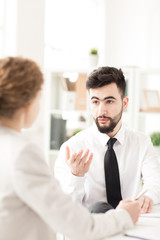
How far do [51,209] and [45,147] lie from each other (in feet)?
10.1

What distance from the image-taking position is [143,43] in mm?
4578

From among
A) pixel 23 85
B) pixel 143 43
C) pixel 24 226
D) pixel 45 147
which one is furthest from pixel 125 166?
pixel 143 43

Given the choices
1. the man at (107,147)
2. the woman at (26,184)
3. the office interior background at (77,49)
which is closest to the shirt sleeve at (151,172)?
the man at (107,147)

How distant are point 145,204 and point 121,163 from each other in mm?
423

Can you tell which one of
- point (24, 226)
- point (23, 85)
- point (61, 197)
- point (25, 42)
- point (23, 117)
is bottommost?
point (24, 226)

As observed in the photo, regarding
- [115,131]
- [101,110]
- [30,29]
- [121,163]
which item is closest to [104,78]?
[101,110]

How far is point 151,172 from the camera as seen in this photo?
6.44 feet

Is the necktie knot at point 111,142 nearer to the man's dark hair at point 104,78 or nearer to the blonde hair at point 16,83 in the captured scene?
the man's dark hair at point 104,78

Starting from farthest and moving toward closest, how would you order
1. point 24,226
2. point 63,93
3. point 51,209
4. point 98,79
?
point 63,93 < point 98,79 < point 24,226 < point 51,209

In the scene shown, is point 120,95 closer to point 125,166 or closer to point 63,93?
point 125,166

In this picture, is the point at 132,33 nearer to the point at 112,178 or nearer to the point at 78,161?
the point at 112,178

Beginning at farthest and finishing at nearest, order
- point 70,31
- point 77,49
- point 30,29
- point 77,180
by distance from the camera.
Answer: point 77,49 → point 70,31 → point 30,29 → point 77,180

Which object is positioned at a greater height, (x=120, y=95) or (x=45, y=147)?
(x=120, y=95)

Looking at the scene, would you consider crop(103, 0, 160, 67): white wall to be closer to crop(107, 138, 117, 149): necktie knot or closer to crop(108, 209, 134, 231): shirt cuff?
crop(107, 138, 117, 149): necktie knot
